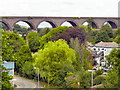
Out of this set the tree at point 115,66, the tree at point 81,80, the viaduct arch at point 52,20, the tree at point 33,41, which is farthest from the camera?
the viaduct arch at point 52,20

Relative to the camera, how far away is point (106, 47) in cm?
2292

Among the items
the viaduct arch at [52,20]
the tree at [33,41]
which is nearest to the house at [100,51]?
the tree at [33,41]

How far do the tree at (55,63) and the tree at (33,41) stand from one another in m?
19.2

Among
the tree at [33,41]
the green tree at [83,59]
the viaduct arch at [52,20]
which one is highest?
the viaduct arch at [52,20]

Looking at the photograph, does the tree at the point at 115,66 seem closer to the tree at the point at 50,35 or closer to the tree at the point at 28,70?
the tree at the point at 28,70

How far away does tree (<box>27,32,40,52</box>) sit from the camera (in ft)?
126

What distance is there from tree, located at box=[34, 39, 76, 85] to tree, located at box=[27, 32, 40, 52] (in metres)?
19.2

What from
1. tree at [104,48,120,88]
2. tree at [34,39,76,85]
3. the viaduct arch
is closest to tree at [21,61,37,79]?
tree at [34,39,76,85]

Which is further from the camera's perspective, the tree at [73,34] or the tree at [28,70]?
the tree at [73,34]

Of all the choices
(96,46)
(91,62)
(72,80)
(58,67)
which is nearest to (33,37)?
(96,46)

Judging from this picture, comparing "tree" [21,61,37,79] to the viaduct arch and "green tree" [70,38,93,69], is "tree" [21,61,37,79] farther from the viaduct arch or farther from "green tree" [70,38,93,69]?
the viaduct arch

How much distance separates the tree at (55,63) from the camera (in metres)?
17.7

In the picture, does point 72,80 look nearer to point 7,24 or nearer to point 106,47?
point 106,47

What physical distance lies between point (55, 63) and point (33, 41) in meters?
21.1
